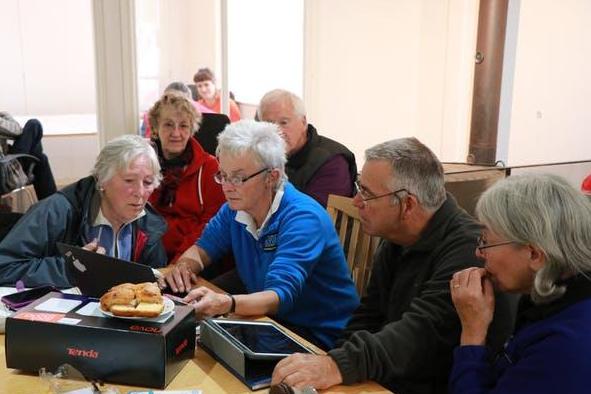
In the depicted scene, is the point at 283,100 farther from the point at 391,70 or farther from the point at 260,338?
the point at 391,70

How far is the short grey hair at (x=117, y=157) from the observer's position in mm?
2080

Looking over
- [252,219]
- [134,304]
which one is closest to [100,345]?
[134,304]

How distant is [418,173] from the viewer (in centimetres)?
165

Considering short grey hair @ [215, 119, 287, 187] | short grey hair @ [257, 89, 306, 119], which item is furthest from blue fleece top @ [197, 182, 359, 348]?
short grey hair @ [257, 89, 306, 119]

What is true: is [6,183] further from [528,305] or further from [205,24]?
[528,305]

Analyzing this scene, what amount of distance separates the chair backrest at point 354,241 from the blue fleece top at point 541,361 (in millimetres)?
1035

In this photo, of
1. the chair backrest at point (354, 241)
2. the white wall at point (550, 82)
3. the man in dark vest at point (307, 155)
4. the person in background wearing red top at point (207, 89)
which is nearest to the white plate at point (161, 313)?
the chair backrest at point (354, 241)

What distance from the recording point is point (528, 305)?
4.45 feet

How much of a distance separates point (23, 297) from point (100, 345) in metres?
0.46

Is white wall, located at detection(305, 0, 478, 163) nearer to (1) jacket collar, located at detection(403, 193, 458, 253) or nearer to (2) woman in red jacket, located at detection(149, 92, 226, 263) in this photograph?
(2) woman in red jacket, located at detection(149, 92, 226, 263)

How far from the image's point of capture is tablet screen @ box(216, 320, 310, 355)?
142 cm

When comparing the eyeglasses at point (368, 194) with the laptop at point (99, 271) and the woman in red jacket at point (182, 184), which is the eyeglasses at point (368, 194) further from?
the woman in red jacket at point (182, 184)

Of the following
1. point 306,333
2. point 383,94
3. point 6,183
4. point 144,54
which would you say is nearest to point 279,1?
point 383,94

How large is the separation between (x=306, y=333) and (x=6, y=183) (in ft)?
7.02
